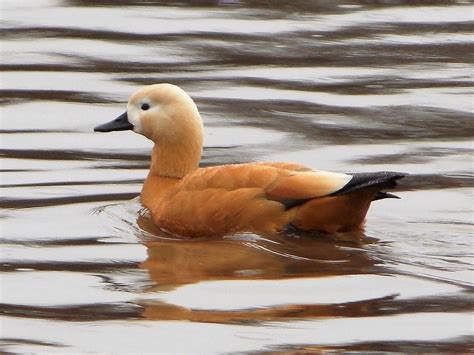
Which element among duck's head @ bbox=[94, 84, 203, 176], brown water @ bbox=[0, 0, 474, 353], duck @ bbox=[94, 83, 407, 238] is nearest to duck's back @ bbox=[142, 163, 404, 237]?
duck @ bbox=[94, 83, 407, 238]

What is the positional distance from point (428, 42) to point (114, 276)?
6359 mm

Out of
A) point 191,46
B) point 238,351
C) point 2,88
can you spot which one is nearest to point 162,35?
point 191,46

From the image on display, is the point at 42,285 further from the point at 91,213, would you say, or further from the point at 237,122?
the point at 237,122

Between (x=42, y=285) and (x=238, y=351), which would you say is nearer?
(x=238, y=351)

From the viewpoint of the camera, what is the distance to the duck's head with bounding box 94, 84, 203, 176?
32.8 ft

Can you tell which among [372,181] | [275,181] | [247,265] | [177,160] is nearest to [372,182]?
[372,181]

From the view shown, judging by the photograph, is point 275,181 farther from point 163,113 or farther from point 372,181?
point 163,113

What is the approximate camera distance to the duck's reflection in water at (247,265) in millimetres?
7555

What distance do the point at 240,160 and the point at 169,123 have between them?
1.11 m

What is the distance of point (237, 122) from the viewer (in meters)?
11.9

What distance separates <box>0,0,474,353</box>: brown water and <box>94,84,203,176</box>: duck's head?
1.27 feet

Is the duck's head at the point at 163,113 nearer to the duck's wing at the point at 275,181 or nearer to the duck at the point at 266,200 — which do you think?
the duck at the point at 266,200

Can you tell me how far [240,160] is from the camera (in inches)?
434

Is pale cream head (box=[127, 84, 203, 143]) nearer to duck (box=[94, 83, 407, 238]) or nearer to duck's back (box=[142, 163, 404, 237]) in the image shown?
duck (box=[94, 83, 407, 238])
